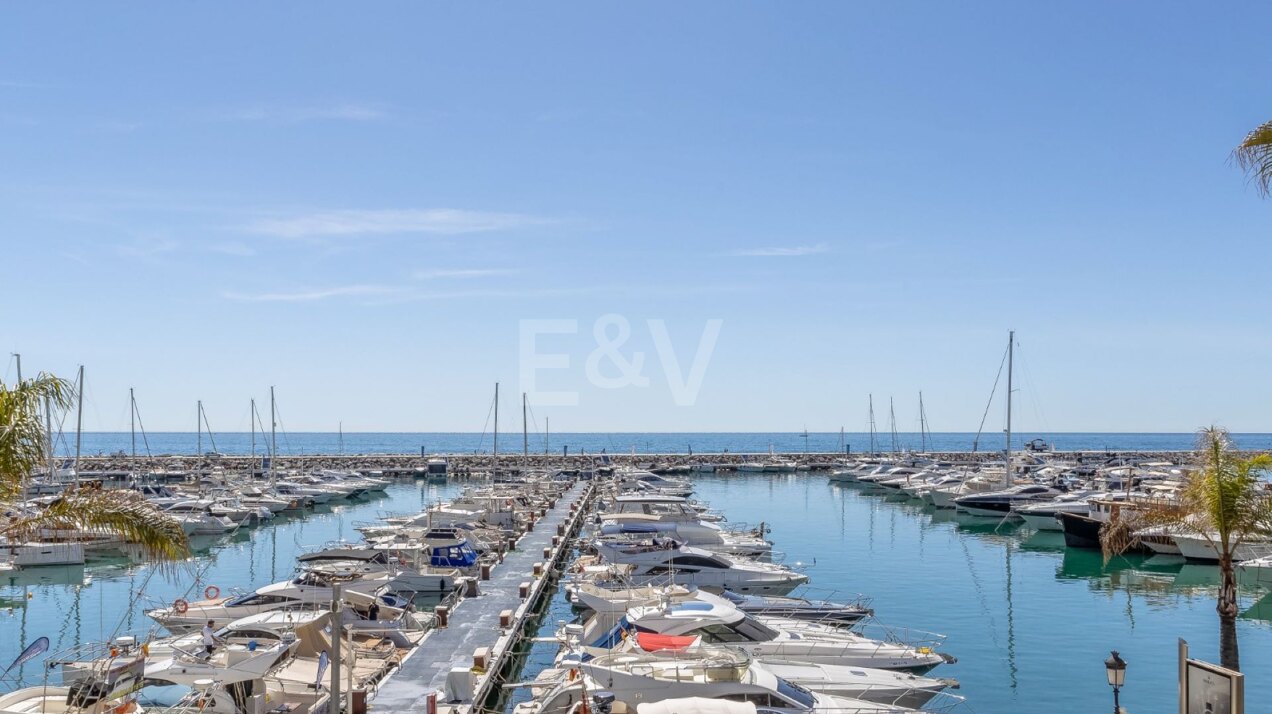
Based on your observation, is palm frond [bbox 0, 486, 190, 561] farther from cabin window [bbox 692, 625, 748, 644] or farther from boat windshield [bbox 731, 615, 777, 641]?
boat windshield [bbox 731, 615, 777, 641]

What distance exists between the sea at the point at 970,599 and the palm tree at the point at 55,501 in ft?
10.4

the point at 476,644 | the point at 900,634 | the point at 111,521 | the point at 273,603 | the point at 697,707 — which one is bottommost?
the point at 900,634

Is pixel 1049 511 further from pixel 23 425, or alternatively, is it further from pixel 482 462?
pixel 482 462

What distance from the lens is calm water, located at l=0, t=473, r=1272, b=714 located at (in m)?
29.4

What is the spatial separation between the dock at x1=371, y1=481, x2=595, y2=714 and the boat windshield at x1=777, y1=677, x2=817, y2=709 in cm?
655

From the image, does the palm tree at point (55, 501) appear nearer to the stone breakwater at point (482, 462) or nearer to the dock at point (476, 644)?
the dock at point (476, 644)

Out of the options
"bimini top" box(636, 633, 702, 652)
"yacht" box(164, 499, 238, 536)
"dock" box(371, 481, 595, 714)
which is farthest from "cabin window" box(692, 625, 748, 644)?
"yacht" box(164, 499, 238, 536)

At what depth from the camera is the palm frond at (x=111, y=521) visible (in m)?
15.4

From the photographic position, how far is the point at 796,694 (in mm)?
20625

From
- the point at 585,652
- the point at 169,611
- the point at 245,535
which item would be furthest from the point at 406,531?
the point at 585,652

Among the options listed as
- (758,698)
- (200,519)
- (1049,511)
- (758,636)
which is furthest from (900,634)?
(200,519)

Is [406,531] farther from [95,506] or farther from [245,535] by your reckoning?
[95,506]

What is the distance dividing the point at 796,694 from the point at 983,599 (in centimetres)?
2359

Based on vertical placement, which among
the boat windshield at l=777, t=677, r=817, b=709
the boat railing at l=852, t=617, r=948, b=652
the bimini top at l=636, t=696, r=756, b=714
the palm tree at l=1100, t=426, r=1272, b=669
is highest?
the palm tree at l=1100, t=426, r=1272, b=669
